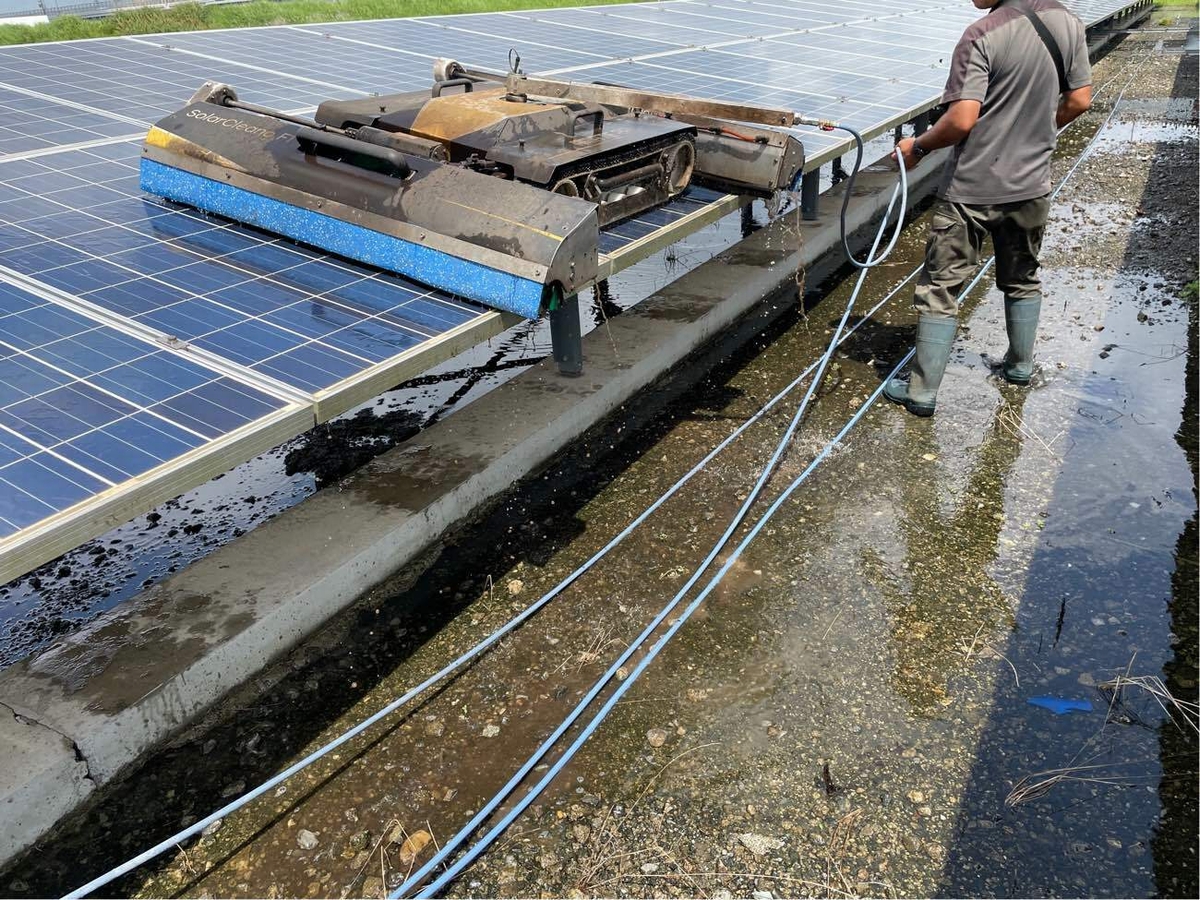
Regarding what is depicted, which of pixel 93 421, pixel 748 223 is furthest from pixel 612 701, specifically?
pixel 748 223

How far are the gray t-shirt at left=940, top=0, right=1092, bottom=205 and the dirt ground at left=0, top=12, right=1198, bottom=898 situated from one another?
1.73 meters

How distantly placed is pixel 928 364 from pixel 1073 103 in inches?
80.0

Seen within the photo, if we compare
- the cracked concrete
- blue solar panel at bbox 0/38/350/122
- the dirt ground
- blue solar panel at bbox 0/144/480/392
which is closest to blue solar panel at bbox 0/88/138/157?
blue solar panel at bbox 0/38/350/122

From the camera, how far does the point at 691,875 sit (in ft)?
→ 11.9

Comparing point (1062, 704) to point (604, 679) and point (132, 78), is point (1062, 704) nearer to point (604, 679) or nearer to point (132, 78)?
point (604, 679)

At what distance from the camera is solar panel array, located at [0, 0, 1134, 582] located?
11.1 ft

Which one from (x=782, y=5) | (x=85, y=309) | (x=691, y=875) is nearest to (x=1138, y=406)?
(x=691, y=875)

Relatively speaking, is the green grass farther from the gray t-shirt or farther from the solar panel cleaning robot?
the gray t-shirt

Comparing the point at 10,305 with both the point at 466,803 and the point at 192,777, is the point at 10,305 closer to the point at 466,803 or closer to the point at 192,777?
the point at 192,777

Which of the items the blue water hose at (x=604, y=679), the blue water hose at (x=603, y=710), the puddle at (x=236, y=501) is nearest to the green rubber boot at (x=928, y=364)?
the blue water hose at (x=603, y=710)

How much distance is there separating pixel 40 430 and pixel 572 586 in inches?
111

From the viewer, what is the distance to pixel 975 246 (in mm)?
6570

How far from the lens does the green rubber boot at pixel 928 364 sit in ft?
21.8

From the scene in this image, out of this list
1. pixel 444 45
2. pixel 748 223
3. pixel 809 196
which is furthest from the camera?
pixel 444 45
